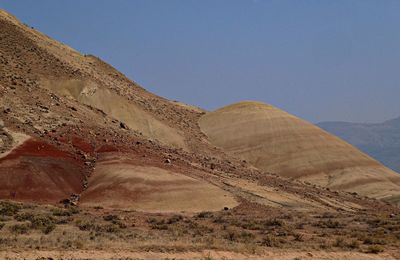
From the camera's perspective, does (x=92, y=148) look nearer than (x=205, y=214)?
No

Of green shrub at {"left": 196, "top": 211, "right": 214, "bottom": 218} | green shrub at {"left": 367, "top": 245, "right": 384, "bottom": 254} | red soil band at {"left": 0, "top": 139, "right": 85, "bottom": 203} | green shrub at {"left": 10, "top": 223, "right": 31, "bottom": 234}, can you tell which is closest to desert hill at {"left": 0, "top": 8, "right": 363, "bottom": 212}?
red soil band at {"left": 0, "top": 139, "right": 85, "bottom": 203}

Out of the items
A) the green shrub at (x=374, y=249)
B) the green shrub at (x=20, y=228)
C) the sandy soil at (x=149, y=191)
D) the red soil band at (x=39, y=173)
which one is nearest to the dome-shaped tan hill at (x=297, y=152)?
the sandy soil at (x=149, y=191)

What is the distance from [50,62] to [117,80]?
1491 centimetres

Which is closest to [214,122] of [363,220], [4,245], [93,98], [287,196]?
[93,98]

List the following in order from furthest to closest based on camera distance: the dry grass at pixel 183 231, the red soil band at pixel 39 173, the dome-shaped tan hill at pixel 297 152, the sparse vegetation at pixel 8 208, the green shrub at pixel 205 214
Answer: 1. the dome-shaped tan hill at pixel 297 152
2. the red soil band at pixel 39 173
3. the green shrub at pixel 205 214
4. the sparse vegetation at pixel 8 208
5. the dry grass at pixel 183 231

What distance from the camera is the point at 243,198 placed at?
41.1 meters

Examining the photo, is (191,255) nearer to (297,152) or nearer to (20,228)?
(20,228)

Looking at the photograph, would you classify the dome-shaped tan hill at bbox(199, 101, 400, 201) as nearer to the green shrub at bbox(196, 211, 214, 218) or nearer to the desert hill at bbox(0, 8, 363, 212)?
the desert hill at bbox(0, 8, 363, 212)

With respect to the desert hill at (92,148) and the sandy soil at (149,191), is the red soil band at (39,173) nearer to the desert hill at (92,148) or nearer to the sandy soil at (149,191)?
the desert hill at (92,148)

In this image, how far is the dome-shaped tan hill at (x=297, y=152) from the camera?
72.9 metres

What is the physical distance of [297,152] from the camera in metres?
78.2

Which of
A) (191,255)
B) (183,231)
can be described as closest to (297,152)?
(183,231)

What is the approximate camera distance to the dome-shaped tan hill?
7288 centimetres

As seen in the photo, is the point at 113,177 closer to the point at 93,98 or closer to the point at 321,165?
the point at 93,98
